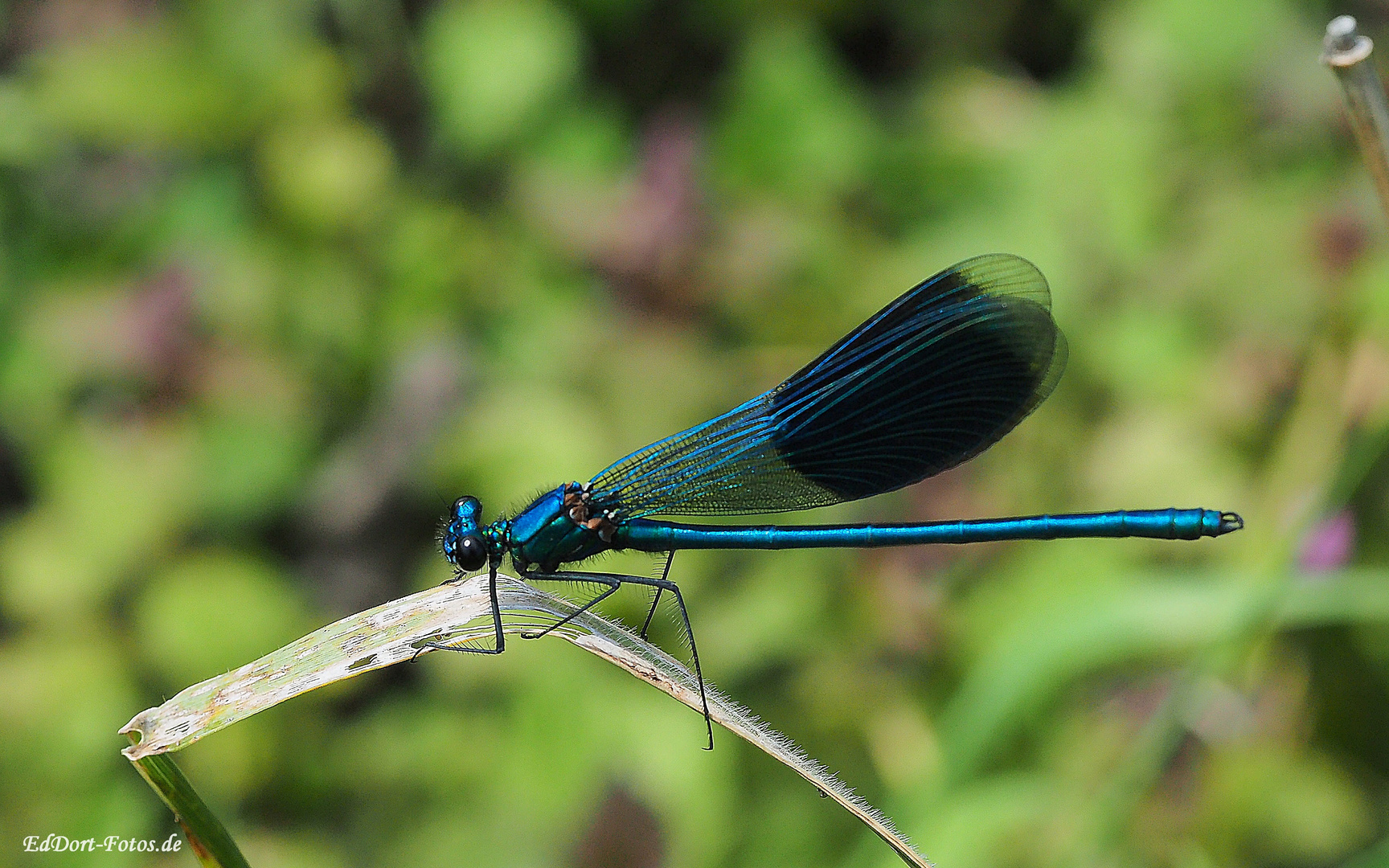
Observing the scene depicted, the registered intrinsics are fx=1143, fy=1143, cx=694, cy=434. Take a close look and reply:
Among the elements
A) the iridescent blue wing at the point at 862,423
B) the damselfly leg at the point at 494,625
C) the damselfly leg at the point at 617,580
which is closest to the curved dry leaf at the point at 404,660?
the damselfly leg at the point at 494,625

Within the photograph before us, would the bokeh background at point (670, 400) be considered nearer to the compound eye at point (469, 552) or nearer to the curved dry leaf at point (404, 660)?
the compound eye at point (469, 552)

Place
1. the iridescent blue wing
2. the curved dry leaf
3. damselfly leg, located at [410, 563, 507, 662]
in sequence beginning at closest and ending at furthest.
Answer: the curved dry leaf < damselfly leg, located at [410, 563, 507, 662] < the iridescent blue wing

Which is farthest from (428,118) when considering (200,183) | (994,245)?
(994,245)

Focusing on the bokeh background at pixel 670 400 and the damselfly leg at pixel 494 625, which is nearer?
the damselfly leg at pixel 494 625

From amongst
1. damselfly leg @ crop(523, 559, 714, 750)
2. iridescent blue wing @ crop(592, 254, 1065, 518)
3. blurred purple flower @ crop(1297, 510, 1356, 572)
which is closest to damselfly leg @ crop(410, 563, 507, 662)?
damselfly leg @ crop(523, 559, 714, 750)

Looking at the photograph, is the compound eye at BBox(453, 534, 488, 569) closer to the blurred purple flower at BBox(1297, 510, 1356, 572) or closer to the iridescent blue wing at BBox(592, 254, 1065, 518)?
the iridescent blue wing at BBox(592, 254, 1065, 518)

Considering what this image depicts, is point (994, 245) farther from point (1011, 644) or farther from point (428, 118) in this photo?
point (428, 118)

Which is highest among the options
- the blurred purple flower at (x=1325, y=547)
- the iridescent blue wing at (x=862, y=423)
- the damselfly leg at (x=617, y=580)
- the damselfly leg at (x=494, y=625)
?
the iridescent blue wing at (x=862, y=423)
